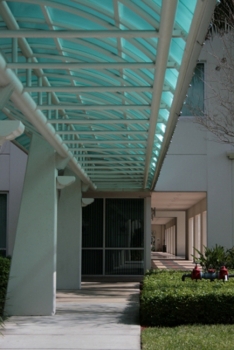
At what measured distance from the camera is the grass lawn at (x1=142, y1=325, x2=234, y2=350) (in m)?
9.07

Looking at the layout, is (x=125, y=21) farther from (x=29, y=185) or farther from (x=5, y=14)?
(x=29, y=185)

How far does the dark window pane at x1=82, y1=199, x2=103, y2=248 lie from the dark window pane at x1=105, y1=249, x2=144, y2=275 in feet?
2.07

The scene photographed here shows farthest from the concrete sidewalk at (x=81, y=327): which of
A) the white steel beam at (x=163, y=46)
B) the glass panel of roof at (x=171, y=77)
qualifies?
the glass panel of roof at (x=171, y=77)

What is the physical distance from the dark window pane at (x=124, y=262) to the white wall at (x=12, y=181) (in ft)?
11.8

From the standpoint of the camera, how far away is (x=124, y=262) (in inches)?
950

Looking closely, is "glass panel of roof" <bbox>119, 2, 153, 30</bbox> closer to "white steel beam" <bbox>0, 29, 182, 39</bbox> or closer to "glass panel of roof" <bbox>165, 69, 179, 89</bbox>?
"white steel beam" <bbox>0, 29, 182, 39</bbox>

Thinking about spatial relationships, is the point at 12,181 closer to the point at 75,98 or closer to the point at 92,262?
the point at 92,262

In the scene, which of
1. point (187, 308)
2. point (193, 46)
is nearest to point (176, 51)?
point (193, 46)

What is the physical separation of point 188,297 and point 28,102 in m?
4.44

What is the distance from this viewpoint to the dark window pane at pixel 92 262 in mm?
24219

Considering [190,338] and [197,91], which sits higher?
[197,91]

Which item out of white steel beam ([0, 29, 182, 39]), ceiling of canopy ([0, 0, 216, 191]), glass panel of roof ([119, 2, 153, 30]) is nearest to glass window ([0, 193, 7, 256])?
ceiling of canopy ([0, 0, 216, 191])

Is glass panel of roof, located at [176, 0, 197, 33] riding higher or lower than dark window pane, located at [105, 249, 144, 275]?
higher

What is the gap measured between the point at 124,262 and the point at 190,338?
14.5m
